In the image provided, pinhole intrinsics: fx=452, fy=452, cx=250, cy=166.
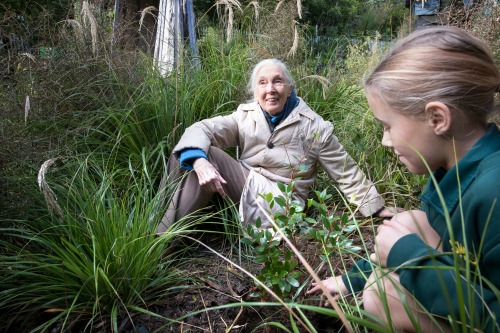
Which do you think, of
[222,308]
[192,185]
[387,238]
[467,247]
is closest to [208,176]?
[192,185]

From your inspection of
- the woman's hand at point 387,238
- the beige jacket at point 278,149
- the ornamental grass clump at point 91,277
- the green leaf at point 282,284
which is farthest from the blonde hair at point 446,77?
the beige jacket at point 278,149

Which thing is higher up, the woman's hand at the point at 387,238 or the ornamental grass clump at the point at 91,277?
the woman's hand at the point at 387,238

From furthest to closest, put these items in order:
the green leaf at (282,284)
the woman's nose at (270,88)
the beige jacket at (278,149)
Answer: the woman's nose at (270,88), the beige jacket at (278,149), the green leaf at (282,284)

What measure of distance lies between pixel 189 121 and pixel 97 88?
79 cm

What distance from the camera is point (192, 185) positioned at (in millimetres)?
2525

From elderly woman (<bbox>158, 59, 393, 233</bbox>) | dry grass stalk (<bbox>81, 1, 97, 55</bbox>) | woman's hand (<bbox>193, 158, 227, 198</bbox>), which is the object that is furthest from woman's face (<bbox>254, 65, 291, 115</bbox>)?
dry grass stalk (<bbox>81, 1, 97, 55</bbox>)

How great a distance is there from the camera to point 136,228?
6.42 ft

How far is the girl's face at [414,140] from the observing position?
1258 mm

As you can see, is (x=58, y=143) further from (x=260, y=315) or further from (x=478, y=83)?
(x=478, y=83)

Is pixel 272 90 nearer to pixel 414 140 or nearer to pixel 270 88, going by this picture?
pixel 270 88

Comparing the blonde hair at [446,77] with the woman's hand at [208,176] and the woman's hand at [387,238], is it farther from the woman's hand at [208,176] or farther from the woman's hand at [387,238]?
the woman's hand at [208,176]

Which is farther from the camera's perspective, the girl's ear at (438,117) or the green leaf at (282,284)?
the green leaf at (282,284)

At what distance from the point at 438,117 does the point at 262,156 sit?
66.4 inches

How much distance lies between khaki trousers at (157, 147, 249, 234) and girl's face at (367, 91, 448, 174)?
1.34 meters
